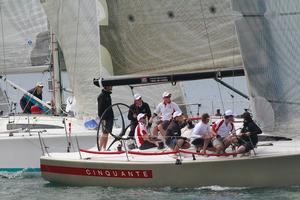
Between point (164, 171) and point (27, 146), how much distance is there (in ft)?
19.8

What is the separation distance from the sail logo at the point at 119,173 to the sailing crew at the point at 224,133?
47.9 inches

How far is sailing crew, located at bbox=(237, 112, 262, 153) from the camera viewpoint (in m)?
18.1

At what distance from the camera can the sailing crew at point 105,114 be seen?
66.2 ft

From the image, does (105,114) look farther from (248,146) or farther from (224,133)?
(248,146)

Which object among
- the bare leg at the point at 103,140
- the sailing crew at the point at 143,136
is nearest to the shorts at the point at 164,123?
the sailing crew at the point at 143,136

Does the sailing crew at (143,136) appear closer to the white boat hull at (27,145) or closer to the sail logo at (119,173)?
the sail logo at (119,173)

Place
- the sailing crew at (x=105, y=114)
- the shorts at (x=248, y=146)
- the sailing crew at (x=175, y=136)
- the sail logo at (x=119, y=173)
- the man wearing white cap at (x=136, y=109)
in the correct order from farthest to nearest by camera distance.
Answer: the man wearing white cap at (x=136, y=109) < the sailing crew at (x=105, y=114) < the sail logo at (x=119, y=173) < the sailing crew at (x=175, y=136) < the shorts at (x=248, y=146)

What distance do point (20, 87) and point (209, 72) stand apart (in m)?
8.03

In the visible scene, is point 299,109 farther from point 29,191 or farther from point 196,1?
point 29,191

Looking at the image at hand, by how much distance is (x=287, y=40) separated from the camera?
18.0 meters

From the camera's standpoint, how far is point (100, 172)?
63.3 ft

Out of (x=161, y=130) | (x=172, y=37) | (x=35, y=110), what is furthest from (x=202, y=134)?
(x=35, y=110)

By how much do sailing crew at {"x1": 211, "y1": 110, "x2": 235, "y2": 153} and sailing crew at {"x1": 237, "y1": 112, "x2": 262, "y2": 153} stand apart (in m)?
0.19

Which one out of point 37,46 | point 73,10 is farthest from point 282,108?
point 37,46
